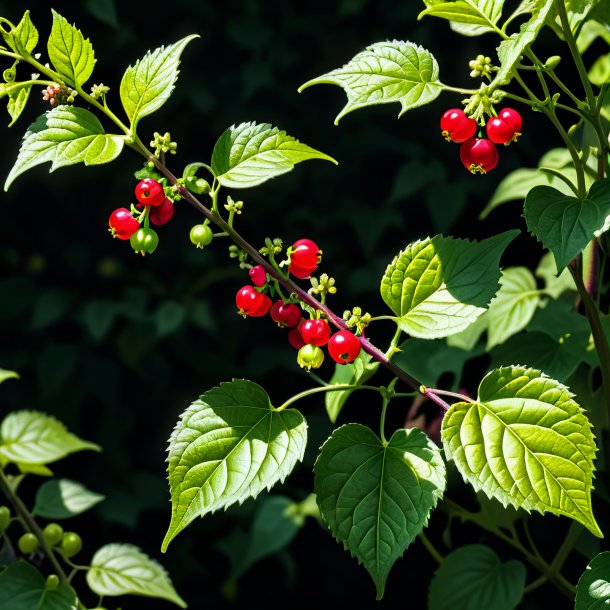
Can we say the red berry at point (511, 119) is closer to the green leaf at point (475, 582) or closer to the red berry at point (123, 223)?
the red berry at point (123, 223)

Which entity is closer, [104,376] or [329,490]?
[329,490]

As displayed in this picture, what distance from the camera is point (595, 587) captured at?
96 cm

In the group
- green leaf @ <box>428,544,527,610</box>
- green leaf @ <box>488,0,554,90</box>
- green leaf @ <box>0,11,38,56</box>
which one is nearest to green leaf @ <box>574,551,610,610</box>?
green leaf @ <box>428,544,527,610</box>

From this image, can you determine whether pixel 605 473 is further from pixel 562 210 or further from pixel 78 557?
pixel 78 557

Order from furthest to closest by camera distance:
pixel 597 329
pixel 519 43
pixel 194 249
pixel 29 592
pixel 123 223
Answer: pixel 194 249 < pixel 29 592 < pixel 597 329 < pixel 123 223 < pixel 519 43

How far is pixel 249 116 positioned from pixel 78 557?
99 cm

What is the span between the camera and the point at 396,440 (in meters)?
0.96

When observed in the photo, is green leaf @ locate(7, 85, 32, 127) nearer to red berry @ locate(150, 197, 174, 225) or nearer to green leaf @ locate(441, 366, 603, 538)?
red berry @ locate(150, 197, 174, 225)

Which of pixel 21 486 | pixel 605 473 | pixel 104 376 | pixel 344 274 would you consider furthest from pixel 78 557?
pixel 605 473

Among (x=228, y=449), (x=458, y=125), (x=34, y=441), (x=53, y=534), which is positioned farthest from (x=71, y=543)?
(x=458, y=125)

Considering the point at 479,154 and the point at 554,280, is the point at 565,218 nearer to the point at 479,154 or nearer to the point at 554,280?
the point at 479,154

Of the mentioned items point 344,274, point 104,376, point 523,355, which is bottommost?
point 104,376

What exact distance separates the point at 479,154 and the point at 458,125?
44mm

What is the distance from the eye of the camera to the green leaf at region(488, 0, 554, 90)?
79 centimetres
